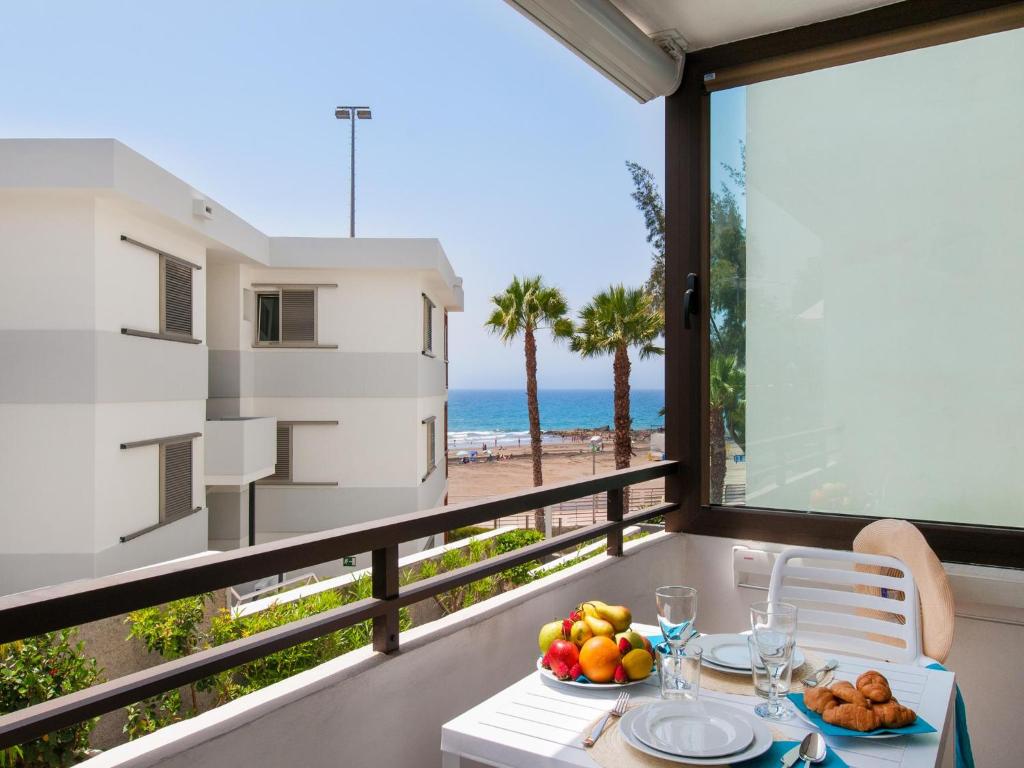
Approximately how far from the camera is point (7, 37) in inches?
1188

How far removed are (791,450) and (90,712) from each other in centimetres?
226

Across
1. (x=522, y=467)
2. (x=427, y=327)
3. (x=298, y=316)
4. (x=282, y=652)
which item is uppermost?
(x=298, y=316)

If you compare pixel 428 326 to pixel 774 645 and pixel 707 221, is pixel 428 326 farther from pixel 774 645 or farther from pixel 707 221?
pixel 774 645

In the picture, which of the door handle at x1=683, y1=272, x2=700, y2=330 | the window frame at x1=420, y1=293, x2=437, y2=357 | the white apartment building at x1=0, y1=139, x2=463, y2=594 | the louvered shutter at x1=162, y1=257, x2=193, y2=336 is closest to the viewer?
the door handle at x1=683, y1=272, x2=700, y2=330

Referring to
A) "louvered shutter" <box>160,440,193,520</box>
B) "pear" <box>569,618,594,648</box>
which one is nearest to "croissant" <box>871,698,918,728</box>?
"pear" <box>569,618,594,648</box>

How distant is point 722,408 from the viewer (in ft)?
9.33

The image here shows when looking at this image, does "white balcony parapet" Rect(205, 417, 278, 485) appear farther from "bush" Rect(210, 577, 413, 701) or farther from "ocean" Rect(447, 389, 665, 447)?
"ocean" Rect(447, 389, 665, 447)

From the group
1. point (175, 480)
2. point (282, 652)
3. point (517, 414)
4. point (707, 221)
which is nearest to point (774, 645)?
point (707, 221)

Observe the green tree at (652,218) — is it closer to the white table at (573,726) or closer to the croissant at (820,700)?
the white table at (573,726)

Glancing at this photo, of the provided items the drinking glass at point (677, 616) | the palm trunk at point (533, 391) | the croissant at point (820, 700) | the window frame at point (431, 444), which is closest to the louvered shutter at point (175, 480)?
the window frame at point (431, 444)

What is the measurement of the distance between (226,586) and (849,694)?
1.02 metres

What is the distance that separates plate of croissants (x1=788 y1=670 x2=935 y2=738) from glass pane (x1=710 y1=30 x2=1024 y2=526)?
1.45 metres

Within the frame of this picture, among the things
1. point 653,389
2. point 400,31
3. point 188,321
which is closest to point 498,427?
point 653,389

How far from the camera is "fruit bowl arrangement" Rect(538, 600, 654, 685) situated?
4.47 ft
